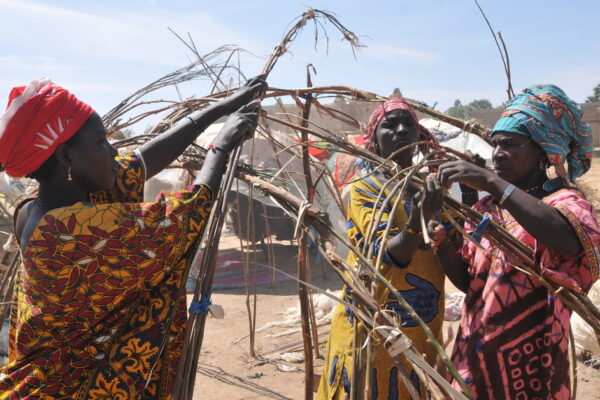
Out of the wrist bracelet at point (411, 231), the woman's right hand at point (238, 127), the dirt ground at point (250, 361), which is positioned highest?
the woman's right hand at point (238, 127)

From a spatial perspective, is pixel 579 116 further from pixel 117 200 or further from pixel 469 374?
pixel 117 200

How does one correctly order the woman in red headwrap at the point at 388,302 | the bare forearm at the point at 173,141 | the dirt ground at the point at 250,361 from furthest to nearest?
the dirt ground at the point at 250,361, the woman in red headwrap at the point at 388,302, the bare forearm at the point at 173,141

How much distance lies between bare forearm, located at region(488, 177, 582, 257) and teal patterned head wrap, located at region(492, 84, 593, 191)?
244 mm

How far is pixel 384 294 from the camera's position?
1889 millimetres

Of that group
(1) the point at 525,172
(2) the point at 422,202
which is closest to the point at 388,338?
(2) the point at 422,202

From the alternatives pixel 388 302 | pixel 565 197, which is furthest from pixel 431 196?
pixel 388 302

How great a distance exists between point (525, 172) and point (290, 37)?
1129mm

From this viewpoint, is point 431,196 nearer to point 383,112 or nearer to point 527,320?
point 527,320

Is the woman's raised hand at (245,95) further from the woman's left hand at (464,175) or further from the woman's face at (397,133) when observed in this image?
the woman's left hand at (464,175)

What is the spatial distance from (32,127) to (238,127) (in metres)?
0.60

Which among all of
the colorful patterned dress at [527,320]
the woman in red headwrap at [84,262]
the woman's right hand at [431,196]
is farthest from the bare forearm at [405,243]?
the woman in red headwrap at [84,262]

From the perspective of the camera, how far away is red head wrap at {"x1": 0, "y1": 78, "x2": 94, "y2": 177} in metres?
1.34

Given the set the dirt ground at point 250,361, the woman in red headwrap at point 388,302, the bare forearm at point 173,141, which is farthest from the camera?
the dirt ground at point 250,361

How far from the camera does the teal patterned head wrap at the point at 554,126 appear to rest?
165cm
